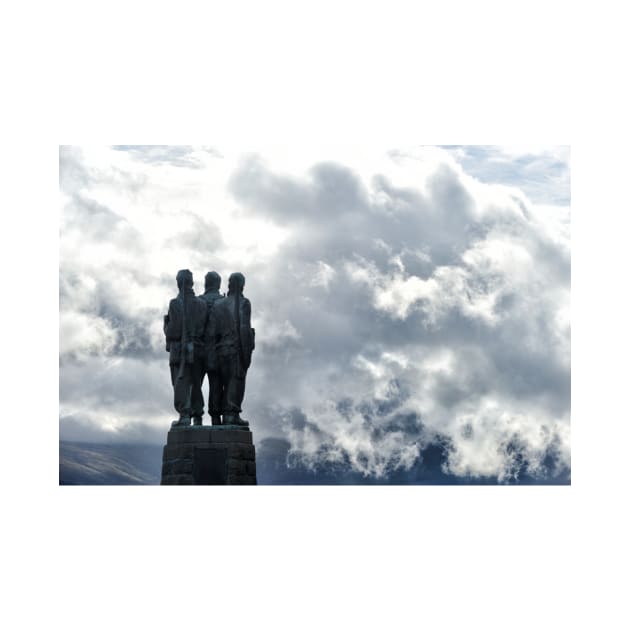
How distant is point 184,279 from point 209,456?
3448 mm

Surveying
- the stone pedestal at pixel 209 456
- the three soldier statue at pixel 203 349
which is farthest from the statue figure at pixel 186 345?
the stone pedestal at pixel 209 456

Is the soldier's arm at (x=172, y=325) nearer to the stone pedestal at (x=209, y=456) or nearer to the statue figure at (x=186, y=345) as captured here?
the statue figure at (x=186, y=345)

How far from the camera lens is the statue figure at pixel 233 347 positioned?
222 ft

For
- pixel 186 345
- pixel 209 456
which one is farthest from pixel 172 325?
pixel 209 456

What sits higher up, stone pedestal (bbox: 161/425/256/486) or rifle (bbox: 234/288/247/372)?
rifle (bbox: 234/288/247/372)

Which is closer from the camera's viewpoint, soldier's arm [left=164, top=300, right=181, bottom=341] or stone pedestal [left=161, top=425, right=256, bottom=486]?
stone pedestal [left=161, top=425, right=256, bottom=486]

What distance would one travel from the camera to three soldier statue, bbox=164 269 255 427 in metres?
67.8

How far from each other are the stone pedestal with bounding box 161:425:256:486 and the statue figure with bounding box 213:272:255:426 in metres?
0.43

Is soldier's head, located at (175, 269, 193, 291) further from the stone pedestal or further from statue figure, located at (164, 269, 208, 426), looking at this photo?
the stone pedestal

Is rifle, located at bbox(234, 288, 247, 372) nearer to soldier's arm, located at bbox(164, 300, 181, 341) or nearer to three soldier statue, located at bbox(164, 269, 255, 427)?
three soldier statue, located at bbox(164, 269, 255, 427)

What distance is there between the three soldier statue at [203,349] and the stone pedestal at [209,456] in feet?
1.03

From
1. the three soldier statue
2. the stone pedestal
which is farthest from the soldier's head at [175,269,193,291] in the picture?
the stone pedestal

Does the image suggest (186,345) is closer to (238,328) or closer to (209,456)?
(238,328)

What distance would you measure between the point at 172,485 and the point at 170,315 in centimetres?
329
